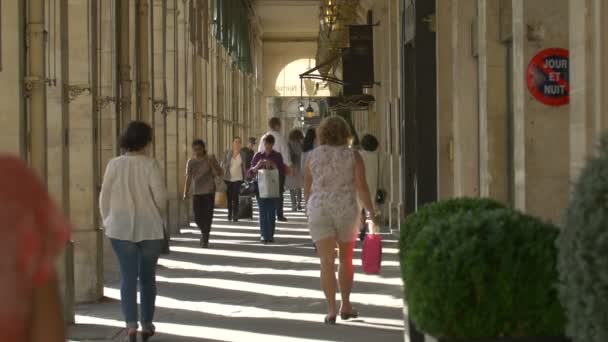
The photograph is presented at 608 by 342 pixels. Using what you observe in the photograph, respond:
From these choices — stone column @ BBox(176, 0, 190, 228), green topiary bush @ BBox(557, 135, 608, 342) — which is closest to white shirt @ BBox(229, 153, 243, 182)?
stone column @ BBox(176, 0, 190, 228)

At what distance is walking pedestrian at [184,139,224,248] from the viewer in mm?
20922

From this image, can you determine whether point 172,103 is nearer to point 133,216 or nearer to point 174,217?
point 174,217

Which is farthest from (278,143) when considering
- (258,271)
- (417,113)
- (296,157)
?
(417,113)

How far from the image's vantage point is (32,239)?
8.57ft

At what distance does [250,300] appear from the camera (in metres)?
13.7

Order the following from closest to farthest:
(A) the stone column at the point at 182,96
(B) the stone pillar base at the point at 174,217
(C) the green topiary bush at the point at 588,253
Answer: (C) the green topiary bush at the point at 588,253 < (B) the stone pillar base at the point at 174,217 < (A) the stone column at the point at 182,96

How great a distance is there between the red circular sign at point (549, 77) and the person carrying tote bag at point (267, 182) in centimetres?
1207

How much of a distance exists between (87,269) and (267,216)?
8364 millimetres

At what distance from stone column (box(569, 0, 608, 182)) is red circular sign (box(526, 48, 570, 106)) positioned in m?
1.97

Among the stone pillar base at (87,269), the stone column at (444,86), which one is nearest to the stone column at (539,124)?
the stone column at (444,86)

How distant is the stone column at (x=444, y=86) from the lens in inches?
575

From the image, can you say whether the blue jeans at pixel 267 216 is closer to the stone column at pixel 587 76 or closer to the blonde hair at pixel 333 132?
the blonde hair at pixel 333 132

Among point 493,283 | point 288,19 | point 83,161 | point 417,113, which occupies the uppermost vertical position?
point 288,19

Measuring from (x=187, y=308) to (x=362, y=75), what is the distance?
17.2 m
